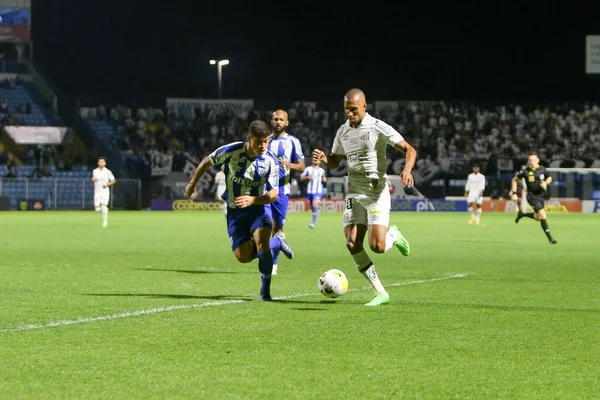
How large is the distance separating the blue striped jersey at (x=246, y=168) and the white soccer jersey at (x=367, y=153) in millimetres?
848

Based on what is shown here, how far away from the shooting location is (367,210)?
36.4ft

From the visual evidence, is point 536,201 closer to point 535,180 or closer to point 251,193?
point 535,180

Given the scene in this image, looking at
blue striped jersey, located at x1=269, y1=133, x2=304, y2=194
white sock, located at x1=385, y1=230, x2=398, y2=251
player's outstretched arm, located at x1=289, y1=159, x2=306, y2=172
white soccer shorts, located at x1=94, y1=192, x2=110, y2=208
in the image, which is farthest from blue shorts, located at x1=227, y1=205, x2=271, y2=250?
white soccer shorts, located at x1=94, y1=192, x2=110, y2=208

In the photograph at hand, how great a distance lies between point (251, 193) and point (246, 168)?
0.29 meters

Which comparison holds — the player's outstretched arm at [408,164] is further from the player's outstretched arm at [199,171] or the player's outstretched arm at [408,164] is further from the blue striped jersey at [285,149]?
the blue striped jersey at [285,149]

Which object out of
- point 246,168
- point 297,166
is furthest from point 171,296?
point 297,166

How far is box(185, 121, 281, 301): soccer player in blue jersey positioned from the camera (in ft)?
36.4

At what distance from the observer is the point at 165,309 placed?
33.6ft

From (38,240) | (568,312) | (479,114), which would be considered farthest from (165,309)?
(479,114)

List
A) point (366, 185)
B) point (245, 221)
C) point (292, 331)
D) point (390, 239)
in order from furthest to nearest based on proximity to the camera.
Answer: point (390, 239), point (245, 221), point (366, 185), point (292, 331)

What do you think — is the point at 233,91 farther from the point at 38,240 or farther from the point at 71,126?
the point at 38,240

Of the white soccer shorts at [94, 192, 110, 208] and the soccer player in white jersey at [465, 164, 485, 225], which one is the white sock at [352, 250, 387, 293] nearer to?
the white soccer shorts at [94, 192, 110, 208]

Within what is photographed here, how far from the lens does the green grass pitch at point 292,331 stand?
622 centimetres

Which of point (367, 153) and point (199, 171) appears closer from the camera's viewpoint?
point (367, 153)
